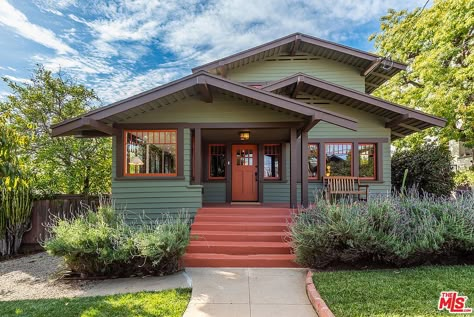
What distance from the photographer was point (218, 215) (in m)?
6.33

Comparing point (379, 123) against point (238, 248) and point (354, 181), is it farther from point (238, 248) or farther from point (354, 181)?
point (238, 248)

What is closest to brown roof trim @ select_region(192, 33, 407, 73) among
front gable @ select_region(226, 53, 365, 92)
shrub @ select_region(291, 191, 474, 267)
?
front gable @ select_region(226, 53, 365, 92)

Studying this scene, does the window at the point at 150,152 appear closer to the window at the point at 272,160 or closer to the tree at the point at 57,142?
the window at the point at 272,160

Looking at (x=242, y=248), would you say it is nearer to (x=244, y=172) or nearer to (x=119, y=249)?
(x=119, y=249)

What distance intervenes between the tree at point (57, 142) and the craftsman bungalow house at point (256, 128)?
3.46m

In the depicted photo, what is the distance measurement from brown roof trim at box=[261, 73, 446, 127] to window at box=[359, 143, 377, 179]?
1526 millimetres

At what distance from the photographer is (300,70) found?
966cm

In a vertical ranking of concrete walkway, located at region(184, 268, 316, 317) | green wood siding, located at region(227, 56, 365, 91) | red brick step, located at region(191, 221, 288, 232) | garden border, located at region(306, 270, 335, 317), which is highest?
green wood siding, located at region(227, 56, 365, 91)

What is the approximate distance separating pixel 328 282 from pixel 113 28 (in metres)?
12.6

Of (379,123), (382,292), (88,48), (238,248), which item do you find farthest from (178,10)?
(382,292)

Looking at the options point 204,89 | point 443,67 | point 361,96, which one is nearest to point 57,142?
point 204,89

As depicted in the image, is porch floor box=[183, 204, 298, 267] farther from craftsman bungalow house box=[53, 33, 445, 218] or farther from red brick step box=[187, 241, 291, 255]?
craftsman bungalow house box=[53, 33, 445, 218]

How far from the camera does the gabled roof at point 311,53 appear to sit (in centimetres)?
894

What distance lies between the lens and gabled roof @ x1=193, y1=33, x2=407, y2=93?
8.94 meters
